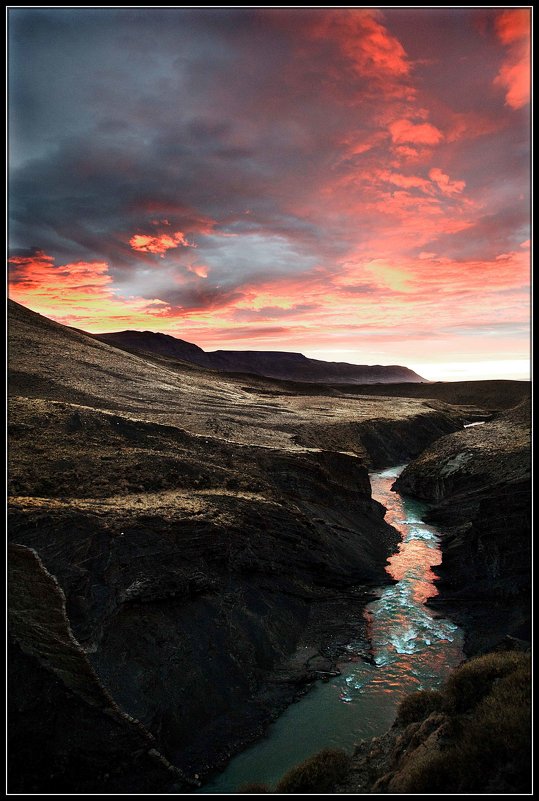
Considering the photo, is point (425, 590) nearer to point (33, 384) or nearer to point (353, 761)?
point (353, 761)

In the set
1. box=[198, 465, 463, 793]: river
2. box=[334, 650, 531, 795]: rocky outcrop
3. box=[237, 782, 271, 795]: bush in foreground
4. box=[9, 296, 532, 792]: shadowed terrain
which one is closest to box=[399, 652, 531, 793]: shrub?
box=[334, 650, 531, 795]: rocky outcrop

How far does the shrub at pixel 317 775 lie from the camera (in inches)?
509

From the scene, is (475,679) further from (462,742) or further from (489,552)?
(489,552)

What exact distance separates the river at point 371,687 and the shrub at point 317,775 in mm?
2290

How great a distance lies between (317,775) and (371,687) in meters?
7.19

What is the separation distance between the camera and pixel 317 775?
517 inches

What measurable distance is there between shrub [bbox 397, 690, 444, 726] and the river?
2894mm

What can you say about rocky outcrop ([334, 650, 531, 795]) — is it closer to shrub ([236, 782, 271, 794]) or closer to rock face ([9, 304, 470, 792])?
shrub ([236, 782, 271, 794])

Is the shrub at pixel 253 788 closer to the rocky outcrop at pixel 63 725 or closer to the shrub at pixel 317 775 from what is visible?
the shrub at pixel 317 775

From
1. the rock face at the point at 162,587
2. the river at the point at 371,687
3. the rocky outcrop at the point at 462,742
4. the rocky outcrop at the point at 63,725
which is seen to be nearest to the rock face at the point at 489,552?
the river at the point at 371,687

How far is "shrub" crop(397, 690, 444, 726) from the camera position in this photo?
14320 millimetres

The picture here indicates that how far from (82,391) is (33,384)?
625 cm

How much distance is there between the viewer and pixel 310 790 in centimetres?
1293

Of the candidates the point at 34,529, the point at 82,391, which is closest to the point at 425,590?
the point at 34,529
